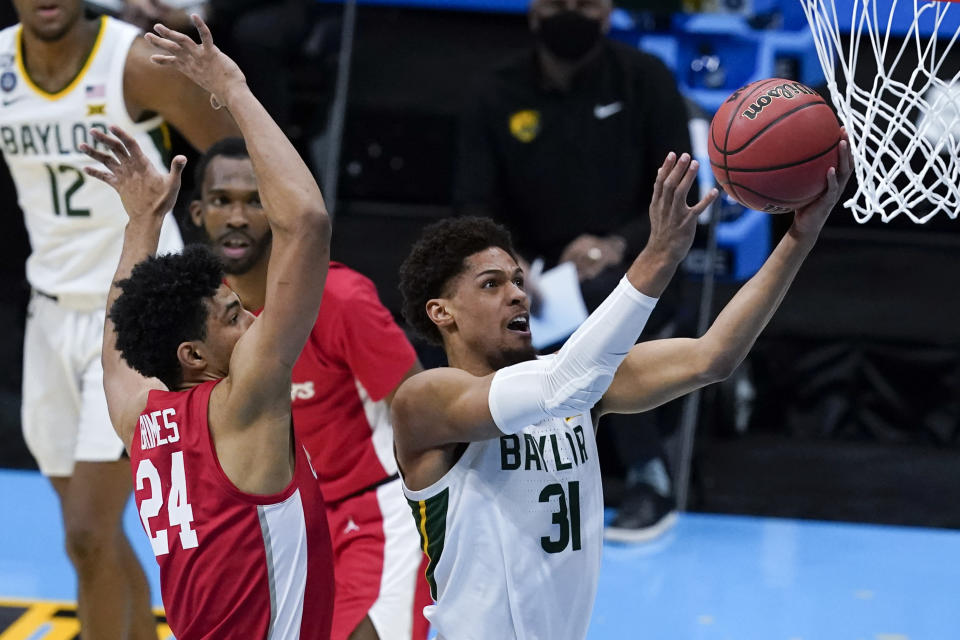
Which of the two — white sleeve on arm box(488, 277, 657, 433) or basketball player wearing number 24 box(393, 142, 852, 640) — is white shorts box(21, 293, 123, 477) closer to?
basketball player wearing number 24 box(393, 142, 852, 640)

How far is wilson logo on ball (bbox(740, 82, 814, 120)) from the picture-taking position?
3.11 m

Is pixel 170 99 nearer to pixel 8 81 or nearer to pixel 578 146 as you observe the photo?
pixel 8 81

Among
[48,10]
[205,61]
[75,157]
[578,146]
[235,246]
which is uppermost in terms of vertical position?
[48,10]

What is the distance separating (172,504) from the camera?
2895mm

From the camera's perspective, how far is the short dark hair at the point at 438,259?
3203 mm

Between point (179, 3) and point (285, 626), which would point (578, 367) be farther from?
point (179, 3)

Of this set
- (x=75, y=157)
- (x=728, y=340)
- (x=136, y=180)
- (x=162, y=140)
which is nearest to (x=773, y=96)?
(x=728, y=340)

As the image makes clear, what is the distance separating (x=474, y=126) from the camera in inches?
250

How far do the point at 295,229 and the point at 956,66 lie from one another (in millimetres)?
5577

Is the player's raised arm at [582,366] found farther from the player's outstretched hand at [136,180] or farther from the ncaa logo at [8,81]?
the ncaa logo at [8,81]

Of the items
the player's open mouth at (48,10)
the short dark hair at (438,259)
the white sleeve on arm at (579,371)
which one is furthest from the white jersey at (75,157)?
the white sleeve on arm at (579,371)

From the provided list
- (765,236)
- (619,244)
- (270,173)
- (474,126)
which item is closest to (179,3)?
(474,126)

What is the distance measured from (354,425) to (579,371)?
47.8 inches

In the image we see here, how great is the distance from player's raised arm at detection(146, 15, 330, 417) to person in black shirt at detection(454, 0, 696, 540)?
3428 mm
